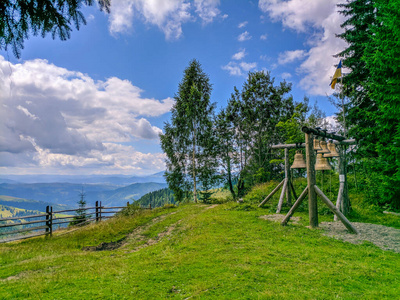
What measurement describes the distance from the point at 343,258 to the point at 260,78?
2509 centimetres

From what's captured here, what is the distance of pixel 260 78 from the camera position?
1076 inches

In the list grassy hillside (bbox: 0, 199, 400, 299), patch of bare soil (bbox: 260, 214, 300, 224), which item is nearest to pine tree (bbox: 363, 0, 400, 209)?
patch of bare soil (bbox: 260, 214, 300, 224)

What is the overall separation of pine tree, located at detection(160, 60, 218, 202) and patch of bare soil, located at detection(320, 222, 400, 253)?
59.6 ft

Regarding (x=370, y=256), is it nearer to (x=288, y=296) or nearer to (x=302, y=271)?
(x=302, y=271)

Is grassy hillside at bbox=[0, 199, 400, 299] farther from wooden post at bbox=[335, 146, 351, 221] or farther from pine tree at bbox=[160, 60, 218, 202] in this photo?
pine tree at bbox=[160, 60, 218, 202]

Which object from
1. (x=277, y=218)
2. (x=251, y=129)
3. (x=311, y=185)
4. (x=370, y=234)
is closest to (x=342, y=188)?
(x=311, y=185)

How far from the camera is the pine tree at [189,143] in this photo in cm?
2659

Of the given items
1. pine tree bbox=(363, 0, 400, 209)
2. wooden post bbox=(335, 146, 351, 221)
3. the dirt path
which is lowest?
the dirt path

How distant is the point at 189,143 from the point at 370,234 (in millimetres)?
20695

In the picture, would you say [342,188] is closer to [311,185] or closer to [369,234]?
[311,185]

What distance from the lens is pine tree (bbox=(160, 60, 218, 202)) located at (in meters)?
26.6

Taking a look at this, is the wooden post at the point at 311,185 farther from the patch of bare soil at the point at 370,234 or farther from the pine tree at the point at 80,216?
the pine tree at the point at 80,216

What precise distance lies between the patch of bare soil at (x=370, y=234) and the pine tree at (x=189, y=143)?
18.2m

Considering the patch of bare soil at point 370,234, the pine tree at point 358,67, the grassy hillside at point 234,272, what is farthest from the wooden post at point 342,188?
the pine tree at point 358,67
